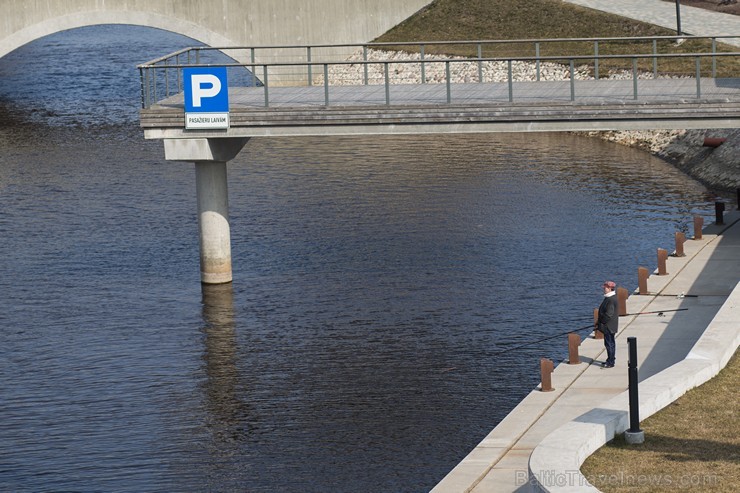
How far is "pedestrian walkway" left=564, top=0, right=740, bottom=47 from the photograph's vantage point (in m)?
68.6

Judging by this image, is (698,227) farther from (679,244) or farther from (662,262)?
(662,262)

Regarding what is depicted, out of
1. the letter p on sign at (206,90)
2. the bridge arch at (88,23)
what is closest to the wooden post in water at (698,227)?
the letter p on sign at (206,90)

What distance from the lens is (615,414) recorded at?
21453mm

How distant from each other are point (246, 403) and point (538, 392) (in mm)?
6357

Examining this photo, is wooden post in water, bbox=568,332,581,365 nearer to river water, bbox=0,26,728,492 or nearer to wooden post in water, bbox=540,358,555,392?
river water, bbox=0,26,728,492

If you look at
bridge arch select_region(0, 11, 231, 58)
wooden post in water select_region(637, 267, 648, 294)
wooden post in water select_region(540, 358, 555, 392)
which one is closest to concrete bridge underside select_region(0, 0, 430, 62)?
bridge arch select_region(0, 11, 231, 58)

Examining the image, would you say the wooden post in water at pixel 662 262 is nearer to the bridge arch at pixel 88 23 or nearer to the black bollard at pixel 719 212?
the black bollard at pixel 719 212

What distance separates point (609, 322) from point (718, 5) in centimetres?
5214

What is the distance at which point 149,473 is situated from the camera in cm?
2516

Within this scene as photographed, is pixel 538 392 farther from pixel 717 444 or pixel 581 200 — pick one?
pixel 581 200

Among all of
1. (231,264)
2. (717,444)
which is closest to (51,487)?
(717,444)

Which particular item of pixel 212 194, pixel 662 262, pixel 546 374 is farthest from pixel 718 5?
pixel 546 374

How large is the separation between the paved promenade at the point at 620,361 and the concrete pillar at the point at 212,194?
10823mm

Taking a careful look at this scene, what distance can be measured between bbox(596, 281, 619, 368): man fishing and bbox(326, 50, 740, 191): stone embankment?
11.8m
